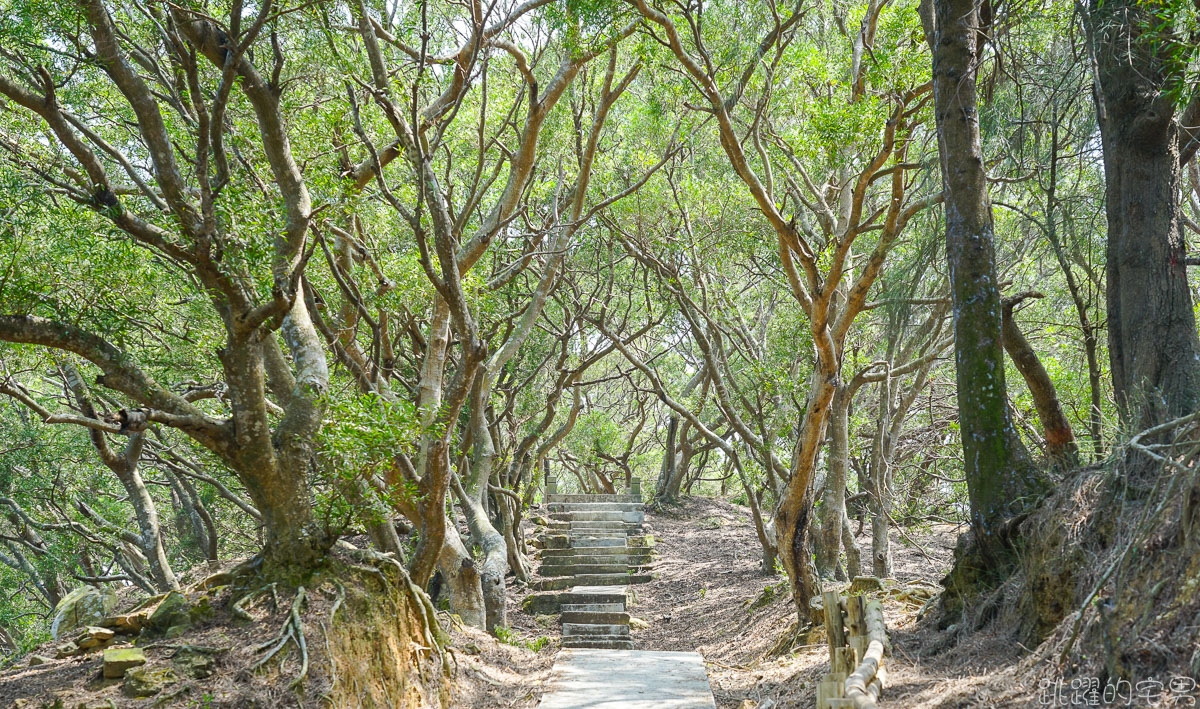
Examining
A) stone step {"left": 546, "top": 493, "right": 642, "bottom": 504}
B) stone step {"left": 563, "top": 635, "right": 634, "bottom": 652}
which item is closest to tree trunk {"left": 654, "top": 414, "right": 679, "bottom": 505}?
stone step {"left": 546, "top": 493, "right": 642, "bottom": 504}

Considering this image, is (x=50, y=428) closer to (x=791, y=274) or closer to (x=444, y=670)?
(x=444, y=670)

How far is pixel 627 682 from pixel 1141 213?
5.80 meters

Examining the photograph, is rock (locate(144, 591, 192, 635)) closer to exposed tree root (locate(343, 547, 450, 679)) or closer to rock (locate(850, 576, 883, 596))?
exposed tree root (locate(343, 547, 450, 679))

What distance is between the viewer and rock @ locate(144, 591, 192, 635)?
226 inches

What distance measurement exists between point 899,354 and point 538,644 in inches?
244

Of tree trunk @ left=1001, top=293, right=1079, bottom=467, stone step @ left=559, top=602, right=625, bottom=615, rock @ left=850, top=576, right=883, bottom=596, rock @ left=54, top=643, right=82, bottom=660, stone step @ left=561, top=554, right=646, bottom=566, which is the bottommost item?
stone step @ left=559, top=602, right=625, bottom=615

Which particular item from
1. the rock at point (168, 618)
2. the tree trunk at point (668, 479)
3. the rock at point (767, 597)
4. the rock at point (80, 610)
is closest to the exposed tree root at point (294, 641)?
the rock at point (168, 618)

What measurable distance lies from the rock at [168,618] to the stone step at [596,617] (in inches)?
228

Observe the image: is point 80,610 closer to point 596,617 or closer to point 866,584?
point 596,617

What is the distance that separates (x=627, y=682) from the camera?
767 centimetres

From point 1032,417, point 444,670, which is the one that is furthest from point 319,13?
point 1032,417

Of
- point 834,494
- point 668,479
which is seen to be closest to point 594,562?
point 834,494

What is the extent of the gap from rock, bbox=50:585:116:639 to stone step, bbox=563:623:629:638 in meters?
5.52

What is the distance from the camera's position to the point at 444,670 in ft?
23.5
